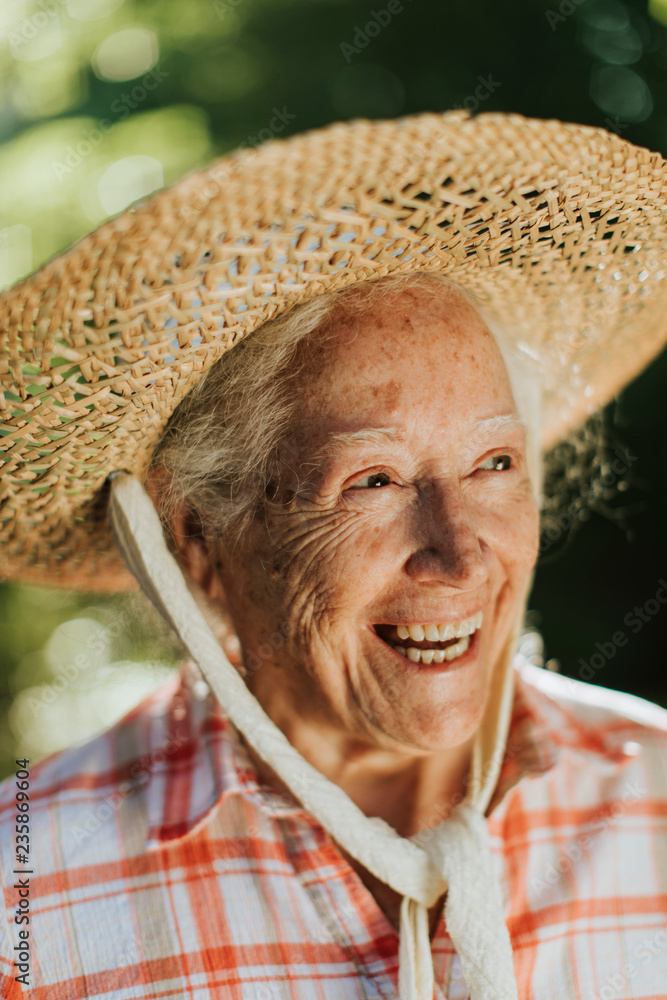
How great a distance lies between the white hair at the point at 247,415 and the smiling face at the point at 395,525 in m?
0.03

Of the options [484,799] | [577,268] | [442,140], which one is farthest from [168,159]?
[484,799]

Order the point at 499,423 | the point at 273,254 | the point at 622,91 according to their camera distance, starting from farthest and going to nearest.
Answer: the point at 622,91 < the point at 499,423 < the point at 273,254

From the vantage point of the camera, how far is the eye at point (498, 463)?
1.53m

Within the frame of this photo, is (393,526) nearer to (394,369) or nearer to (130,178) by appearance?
(394,369)

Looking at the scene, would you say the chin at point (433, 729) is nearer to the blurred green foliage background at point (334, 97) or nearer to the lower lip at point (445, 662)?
the lower lip at point (445, 662)

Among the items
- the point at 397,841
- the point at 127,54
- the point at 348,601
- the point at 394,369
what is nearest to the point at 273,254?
the point at 394,369

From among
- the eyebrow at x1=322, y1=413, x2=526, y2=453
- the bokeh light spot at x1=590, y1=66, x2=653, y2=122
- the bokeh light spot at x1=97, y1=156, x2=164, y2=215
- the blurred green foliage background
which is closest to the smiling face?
the eyebrow at x1=322, y1=413, x2=526, y2=453

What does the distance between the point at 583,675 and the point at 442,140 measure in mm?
2911

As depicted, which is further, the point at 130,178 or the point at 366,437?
the point at 130,178

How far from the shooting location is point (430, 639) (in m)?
1.45

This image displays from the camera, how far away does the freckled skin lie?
1390 mm

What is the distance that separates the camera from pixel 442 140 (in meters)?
1.07

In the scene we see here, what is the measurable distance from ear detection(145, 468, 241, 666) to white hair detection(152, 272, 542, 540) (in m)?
0.02

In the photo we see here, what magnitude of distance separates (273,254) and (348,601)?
0.61 m
